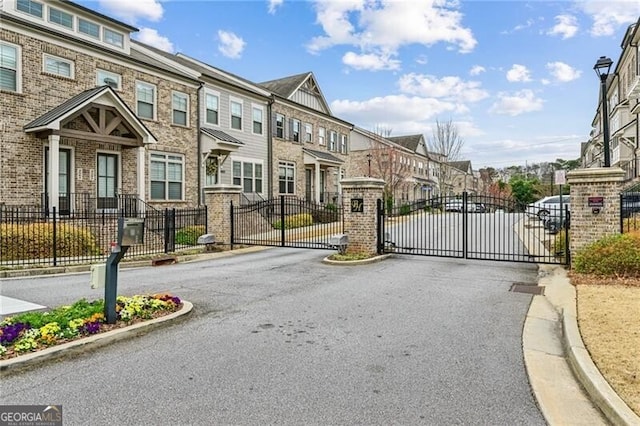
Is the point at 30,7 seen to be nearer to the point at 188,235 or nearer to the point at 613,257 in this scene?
the point at 188,235

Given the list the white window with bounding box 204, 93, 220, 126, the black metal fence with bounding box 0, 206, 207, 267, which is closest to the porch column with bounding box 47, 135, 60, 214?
the black metal fence with bounding box 0, 206, 207, 267

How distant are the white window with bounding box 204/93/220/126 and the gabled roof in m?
4.95

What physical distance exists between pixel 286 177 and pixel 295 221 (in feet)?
19.1

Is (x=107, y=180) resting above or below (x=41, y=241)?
above

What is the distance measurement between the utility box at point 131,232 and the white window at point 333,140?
2675 centimetres

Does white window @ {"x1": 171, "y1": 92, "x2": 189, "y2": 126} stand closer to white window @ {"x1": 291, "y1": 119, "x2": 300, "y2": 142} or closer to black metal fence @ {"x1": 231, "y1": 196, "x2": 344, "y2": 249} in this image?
black metal fence @ {"x1": 231, "y1": 196, "x2": 344, "y2": 249}

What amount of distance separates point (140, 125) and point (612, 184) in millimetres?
15163

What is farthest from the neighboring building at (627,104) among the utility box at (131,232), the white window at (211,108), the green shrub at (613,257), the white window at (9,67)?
the white window at (9,67)

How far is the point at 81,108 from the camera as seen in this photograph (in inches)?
564

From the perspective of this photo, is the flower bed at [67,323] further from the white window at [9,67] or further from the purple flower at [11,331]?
the white window at [9,67]

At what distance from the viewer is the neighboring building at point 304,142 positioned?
85.9 ft

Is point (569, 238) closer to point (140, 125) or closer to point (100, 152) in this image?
point (140, 125)

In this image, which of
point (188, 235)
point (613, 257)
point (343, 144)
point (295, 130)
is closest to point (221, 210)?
point (188, 235)

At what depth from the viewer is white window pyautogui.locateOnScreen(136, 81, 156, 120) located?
18047mm
